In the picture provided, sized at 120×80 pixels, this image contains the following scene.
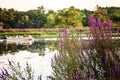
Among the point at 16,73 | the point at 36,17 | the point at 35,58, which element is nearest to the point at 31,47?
the point at 35,58

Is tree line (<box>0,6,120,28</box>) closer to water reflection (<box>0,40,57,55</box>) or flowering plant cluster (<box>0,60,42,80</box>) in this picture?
water reflection (<box>0,40,57,55</box>)

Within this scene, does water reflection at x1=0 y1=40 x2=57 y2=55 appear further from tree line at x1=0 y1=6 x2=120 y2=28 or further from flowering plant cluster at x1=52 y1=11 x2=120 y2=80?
flowering plant cluster at x1=52 y1=11 x2=120 y2=80

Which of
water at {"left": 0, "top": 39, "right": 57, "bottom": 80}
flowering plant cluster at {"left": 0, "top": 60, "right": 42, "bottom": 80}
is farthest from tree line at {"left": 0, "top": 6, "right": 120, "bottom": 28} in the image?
flowering plant cluster at {"left": 0, "top": 60, "right": 42, "bottom": 80}

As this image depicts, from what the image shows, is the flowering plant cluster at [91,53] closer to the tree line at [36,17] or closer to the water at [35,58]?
the water at [35,58]

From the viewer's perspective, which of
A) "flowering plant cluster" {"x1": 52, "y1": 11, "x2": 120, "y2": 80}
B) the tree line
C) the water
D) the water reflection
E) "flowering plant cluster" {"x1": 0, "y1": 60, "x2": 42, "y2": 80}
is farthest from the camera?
the water reflection

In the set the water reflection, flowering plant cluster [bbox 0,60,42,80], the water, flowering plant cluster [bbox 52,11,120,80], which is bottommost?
the water reflection

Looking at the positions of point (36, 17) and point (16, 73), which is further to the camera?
point (36, 17)

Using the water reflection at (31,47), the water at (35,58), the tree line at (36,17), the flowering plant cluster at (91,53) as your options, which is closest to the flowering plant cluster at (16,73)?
the flowering plant cluster at (91,53)

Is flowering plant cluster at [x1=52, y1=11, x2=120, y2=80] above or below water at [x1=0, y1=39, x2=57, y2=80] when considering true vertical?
above

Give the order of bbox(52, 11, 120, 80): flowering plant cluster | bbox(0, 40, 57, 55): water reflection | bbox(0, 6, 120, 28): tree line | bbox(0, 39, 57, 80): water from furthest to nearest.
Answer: bbox(0, 40, 57, 55): water reflection → bbox(0, 6, 120, 28): tree line → bbox(0, 39, 57, 80): water → bbox(52, 11, 120, 80): flowering plant cluster

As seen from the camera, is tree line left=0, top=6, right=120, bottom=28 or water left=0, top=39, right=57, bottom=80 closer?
water left=0, top=39, right=57, bottom=80

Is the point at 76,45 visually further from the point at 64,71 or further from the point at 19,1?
the point at 19,1

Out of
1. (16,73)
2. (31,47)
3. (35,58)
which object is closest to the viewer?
(16,73)

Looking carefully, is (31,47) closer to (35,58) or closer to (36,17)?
(35,58)
